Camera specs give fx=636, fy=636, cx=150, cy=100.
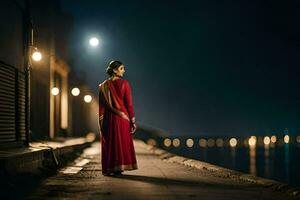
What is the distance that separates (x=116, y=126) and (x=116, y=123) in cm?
6

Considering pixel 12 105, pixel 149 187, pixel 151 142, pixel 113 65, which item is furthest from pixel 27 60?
pixel 151 142

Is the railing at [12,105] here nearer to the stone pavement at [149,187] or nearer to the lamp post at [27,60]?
the lamp post at [27,60]

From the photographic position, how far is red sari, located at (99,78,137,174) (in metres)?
13.4

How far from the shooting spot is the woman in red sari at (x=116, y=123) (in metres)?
13.4

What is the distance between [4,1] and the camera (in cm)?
1655

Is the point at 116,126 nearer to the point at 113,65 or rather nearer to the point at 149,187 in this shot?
the point at 113,65

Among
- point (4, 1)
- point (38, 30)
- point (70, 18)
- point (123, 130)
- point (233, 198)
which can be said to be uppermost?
point (70, 18)

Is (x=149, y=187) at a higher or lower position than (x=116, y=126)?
lower

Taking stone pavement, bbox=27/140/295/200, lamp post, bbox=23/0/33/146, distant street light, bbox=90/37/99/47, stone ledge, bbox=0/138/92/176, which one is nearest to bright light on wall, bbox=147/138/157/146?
distant street light, bbox=90/37/99/47

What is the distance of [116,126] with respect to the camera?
44.4ft

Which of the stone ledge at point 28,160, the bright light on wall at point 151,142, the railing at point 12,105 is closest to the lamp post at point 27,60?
the railing at point 12,105

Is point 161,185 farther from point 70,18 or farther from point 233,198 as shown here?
point 70,18

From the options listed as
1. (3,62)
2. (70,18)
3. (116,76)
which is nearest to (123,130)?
(116,76)

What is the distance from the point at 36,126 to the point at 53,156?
63.1 ft
